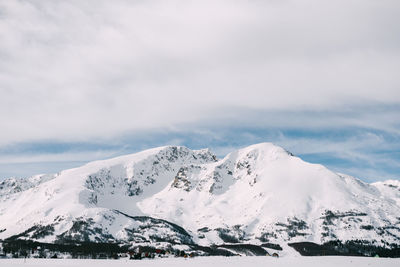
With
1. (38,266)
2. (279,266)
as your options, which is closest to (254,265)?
(279,266)

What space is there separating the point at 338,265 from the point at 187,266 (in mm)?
39345

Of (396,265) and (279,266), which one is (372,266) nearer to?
(396,265)

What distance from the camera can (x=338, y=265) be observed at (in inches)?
4067

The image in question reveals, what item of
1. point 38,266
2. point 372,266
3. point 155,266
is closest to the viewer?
point 372,266

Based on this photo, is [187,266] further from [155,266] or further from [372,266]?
[372,266]

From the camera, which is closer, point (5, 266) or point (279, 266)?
point (279, 266)

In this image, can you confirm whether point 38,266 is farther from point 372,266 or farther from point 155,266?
point 372,266

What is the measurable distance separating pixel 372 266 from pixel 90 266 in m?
75.6

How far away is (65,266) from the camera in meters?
117

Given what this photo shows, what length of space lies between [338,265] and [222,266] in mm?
30103

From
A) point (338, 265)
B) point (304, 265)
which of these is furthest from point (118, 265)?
point (338, 265)

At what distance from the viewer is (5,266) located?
12069cm

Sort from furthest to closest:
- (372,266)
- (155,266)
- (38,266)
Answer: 1. (38,266)
2. (155,266)
3. (372,266)

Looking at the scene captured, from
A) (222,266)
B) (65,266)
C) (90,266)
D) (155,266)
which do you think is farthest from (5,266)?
(222,266)
